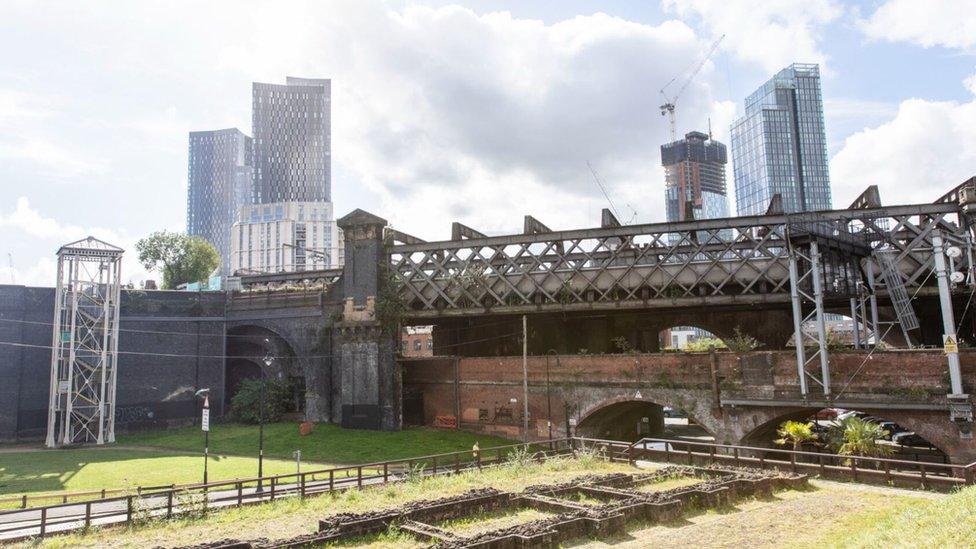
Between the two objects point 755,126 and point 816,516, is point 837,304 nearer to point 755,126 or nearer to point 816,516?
point 816,516

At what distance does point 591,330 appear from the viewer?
4484 centimetres

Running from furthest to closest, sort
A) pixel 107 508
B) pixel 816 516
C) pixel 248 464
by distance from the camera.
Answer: pixel 248 464, pixel 107 508, pixel 816 516

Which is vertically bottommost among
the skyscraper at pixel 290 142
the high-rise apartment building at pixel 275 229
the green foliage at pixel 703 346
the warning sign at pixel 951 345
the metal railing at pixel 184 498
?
the metal railing at pixel 184 498

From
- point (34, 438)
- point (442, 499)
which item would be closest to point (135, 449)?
point (34, 438)

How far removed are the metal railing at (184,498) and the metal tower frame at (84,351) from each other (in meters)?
19.0

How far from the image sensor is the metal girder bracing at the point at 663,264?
98.6ft

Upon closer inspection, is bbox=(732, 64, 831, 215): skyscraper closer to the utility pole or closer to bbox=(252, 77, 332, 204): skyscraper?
bbox=(252, 77, 332, 204): skyscraper

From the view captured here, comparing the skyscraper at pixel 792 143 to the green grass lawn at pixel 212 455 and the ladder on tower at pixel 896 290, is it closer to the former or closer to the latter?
the ladder on tower at pixel 896 290

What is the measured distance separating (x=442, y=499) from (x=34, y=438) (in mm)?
37289

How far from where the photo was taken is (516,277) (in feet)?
122

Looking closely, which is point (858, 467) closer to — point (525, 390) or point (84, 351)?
point (525, 390)

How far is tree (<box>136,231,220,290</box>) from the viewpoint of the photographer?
69000mm

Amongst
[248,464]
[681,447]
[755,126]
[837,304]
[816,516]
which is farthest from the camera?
[755,126]

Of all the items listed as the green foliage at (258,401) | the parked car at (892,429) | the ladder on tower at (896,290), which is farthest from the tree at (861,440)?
the green foliage at (258,401)
